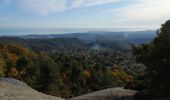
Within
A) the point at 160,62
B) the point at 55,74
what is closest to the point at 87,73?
the point at 55,74

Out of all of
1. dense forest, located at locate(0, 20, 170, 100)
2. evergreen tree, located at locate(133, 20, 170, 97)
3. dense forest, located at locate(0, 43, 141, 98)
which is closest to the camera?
evergreen tree, located at locate(133, 20, 170, 97)

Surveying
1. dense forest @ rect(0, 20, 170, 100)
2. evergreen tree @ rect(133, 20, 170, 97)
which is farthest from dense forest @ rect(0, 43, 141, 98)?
evergreen tree @ rect(133, 20, 170, 97)

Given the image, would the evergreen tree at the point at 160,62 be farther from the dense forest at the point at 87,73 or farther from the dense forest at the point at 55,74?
the dense forest at the point at 55,74

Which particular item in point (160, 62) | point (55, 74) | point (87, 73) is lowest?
point (87, 73)

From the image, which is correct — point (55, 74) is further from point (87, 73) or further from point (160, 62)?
point (160, 62)

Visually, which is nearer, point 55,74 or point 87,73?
point 55,74

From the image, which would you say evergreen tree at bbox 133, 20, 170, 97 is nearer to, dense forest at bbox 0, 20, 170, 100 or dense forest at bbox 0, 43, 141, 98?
dense forest at bbox 0, 20, 170, 100

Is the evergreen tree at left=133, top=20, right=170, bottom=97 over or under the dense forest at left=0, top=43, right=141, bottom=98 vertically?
over

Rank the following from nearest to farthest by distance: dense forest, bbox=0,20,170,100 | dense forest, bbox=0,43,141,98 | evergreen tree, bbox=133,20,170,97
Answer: evergreen tree, bbox=133,20,170,97 < dense forest, bbox=0,20,170,100 < dense forest, bbox=0,43,141,98

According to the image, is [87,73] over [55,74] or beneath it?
beneath

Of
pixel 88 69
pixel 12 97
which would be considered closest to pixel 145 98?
pixel 12 97

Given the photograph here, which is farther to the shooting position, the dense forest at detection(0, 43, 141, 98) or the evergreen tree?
the dense forest at detection(0, 43, 141, 98)
